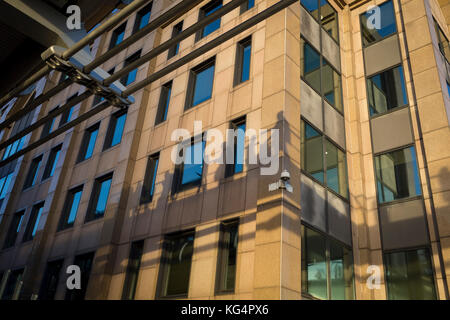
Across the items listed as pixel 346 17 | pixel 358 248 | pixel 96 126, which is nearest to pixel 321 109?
pixel 358 248

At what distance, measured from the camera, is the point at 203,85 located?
19109 mm

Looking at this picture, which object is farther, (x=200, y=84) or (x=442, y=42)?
(x=442, y=42)

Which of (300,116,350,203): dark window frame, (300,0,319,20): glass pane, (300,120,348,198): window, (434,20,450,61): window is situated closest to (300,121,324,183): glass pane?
(300,120,348,198): window

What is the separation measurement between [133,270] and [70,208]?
7.60m

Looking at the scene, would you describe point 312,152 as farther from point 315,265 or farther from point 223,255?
point 223,255

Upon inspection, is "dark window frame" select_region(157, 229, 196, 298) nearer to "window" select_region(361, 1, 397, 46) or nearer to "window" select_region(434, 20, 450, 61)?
"window" select_region(361, 1, 397, 46)

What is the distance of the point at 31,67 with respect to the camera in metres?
11.9

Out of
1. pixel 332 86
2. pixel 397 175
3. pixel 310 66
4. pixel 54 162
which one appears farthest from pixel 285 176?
pixel 54 162

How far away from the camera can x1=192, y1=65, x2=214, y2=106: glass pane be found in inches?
730

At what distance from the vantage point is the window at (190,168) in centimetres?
1647

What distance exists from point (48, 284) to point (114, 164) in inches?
278

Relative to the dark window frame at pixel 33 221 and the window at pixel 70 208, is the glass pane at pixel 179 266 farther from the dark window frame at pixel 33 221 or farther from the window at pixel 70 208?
the dark window frame at pixel 33 221

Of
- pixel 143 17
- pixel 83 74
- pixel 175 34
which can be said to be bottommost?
pixel 83 74

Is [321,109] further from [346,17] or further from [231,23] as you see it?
[346,17]
